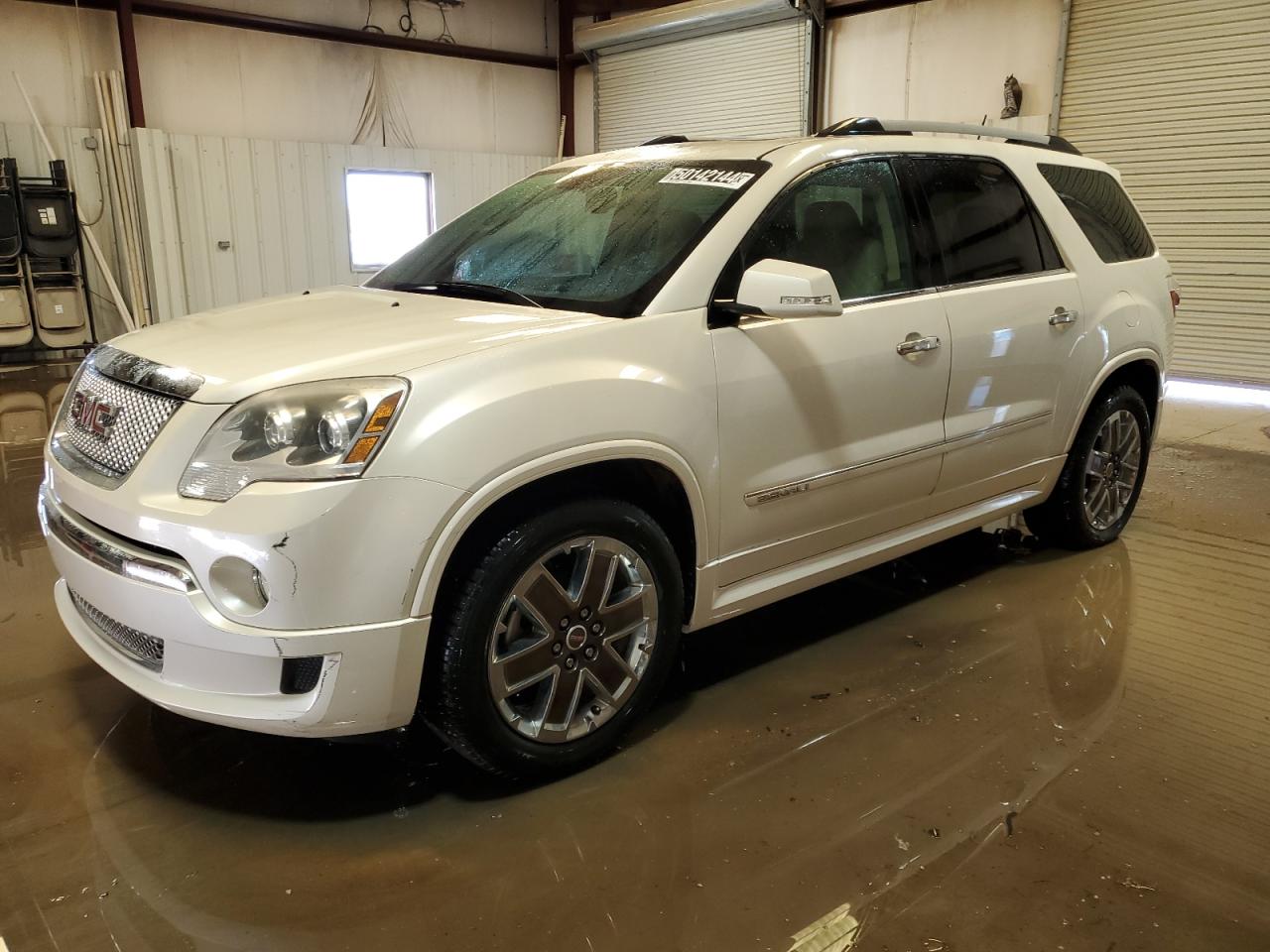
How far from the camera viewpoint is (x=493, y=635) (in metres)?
2.09

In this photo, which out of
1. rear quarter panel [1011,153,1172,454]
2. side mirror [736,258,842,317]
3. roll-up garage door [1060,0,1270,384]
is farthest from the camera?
roll-up garage door [1060,0,1270,384]

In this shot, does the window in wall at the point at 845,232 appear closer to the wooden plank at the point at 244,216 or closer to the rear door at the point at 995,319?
the rear door at the point at 995,319

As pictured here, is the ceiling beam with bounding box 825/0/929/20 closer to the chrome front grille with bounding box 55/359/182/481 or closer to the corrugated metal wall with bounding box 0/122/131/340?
the corrugated metal wall with bounding box 0/122/131/340

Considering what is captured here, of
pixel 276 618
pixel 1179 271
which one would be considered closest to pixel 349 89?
pixel 1179 271

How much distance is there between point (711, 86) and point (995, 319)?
886cm

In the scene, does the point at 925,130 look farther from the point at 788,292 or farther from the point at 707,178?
the point at 788,292

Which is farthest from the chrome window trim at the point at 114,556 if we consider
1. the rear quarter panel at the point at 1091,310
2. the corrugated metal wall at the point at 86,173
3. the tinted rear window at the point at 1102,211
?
the corrugated metal wall at the point at 86,173

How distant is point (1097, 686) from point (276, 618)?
7.58 feet

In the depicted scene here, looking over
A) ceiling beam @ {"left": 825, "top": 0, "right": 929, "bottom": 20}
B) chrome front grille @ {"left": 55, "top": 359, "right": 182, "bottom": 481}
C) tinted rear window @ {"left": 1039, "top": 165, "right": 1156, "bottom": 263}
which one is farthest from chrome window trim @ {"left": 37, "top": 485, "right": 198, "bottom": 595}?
ceiling beam @ {"left": 825, "top": 0, "right": 929, "bottom": 20}

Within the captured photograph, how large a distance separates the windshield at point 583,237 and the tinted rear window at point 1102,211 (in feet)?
5.30

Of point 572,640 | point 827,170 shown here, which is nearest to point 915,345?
point 827,170

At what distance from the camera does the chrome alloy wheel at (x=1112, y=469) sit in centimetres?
385

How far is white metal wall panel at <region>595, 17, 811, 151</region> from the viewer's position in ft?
34.0

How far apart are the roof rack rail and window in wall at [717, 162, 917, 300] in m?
0.16
